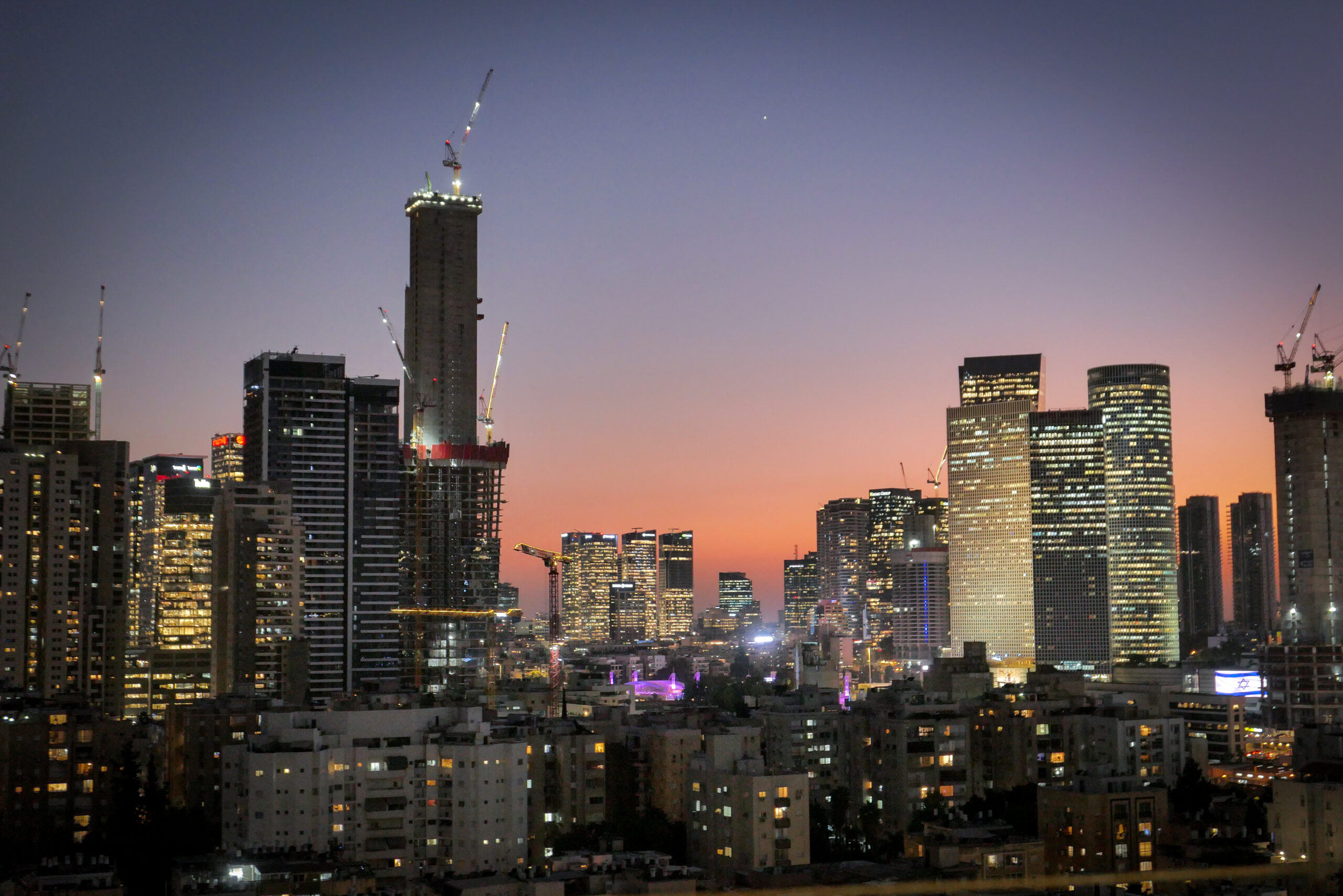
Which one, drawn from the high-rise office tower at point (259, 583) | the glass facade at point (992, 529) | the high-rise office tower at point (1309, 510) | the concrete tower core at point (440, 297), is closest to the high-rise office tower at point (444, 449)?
the concrete tower core at point (440, 297)

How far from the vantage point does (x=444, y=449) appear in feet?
331

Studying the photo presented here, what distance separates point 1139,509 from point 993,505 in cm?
1071

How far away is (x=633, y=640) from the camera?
194 m

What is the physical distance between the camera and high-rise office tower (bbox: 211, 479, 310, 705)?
79688mm

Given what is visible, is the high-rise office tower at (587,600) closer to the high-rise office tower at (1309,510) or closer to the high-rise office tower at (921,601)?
the high-rise office tower at (921,601)

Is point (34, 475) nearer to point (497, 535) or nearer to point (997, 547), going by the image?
point (497, 535)

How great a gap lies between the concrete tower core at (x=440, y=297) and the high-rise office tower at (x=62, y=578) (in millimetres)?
34968

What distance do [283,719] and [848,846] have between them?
14.6m

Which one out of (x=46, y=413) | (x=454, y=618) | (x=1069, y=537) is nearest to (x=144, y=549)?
(x=46, y=413)

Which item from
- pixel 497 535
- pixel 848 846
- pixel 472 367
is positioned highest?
pixel 472 367

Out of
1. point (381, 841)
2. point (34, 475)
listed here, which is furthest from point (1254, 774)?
point (34, 475)

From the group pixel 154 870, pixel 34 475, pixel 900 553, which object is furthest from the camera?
pixel 900 553

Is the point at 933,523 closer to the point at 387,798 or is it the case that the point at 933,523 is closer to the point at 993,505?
the point at 993,505

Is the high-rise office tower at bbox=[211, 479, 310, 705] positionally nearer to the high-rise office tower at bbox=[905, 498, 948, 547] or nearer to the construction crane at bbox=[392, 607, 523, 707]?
the construction crane at bbox=[392, 607, 523, 707]
